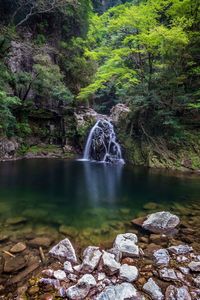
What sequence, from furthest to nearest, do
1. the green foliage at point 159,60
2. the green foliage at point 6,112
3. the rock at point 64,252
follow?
the green foliage at point 159,60 → the green foliage at point 6,112 → the rock at point 64,252

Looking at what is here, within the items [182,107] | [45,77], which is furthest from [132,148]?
[45,77]

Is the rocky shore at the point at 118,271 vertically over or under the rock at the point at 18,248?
under

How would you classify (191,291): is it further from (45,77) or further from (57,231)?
(45,77)

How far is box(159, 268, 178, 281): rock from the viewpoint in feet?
9.86

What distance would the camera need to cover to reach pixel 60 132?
617 inches

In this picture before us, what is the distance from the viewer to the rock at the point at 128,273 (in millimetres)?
2966

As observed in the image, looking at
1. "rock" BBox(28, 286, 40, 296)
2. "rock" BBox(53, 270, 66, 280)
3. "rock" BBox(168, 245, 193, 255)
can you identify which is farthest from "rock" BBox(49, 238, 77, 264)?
"rock" BBox(168, 245, 193, 255)

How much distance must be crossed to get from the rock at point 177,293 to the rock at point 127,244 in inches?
32.3

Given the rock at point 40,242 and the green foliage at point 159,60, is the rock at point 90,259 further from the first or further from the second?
the green foliage at point 159,60

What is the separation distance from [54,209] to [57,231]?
48.4 inches

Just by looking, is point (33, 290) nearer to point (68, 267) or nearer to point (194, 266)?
point (68, 267)

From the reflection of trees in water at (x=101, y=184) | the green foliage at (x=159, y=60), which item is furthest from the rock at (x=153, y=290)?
the green foliage at (x=159, y=60)

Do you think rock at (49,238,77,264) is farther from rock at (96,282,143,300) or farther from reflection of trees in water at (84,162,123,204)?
reflection of trees in water at (84,162,123,204)

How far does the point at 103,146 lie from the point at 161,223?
9.58m
